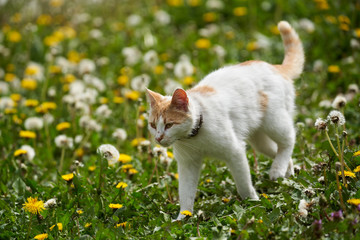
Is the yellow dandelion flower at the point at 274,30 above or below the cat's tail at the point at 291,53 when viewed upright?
below

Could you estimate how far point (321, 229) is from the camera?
267 cm

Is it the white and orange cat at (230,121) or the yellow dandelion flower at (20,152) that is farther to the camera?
the yellow dandelion flower at (20,152)

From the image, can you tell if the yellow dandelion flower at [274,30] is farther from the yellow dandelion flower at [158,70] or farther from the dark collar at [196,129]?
the dark collar at [196,129]

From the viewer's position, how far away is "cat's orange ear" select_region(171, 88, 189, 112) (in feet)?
10.5

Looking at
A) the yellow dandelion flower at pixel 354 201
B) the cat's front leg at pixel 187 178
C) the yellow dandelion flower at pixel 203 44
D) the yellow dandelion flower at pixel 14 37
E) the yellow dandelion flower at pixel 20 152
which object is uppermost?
the yellow dandelion flower at pixel 354 201

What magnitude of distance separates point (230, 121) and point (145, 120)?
6.15ft

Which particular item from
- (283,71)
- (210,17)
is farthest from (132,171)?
(210,17)

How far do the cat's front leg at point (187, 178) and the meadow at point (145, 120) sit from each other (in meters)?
0.16

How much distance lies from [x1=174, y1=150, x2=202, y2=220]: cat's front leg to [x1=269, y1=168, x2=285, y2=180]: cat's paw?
0.63 metres

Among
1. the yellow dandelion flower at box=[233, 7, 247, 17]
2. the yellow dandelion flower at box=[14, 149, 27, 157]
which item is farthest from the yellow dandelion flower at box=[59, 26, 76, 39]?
the yellow dandelion flower at box=[14, 149, 27, 157]

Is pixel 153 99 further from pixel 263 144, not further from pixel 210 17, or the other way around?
pixel 210 17

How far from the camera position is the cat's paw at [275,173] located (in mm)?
3865

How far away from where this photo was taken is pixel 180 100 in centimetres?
324

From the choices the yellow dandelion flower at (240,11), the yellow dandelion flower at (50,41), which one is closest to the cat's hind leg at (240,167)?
the yellow dandelion flower at (50,41)
